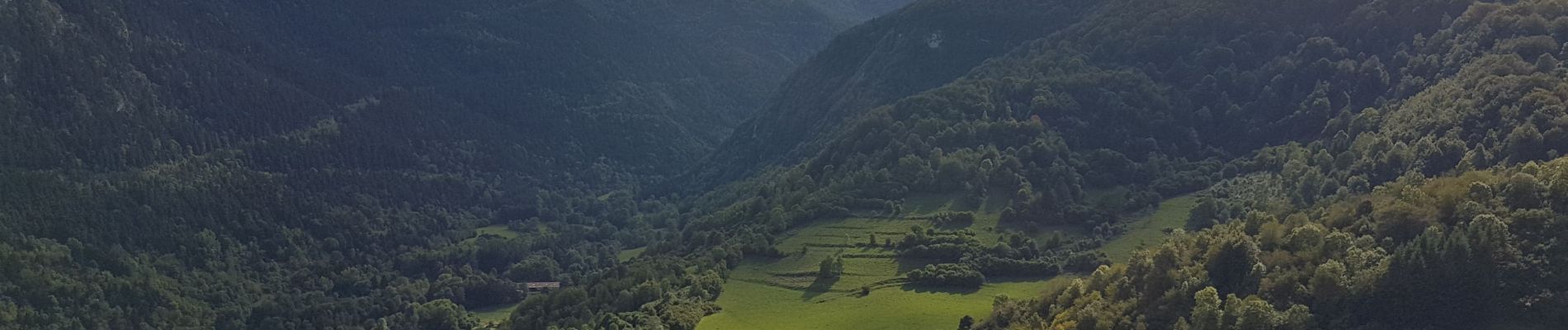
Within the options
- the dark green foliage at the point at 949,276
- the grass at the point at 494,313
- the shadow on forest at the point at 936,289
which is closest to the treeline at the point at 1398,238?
the shadow on forest at the point at 936,289

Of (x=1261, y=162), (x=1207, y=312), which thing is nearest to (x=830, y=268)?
(x=1261, y=162)

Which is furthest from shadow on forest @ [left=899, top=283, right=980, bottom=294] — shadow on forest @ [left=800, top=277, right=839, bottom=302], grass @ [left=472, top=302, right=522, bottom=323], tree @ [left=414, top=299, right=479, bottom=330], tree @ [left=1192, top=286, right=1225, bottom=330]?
grass @ [left=472, top=302, right=522, bottom=323]

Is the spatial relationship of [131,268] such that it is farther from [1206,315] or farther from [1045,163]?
[1206,315]

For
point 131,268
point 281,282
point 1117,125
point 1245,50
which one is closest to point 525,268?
point 281,282

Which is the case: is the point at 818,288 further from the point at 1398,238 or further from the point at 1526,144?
the point at 1526,144

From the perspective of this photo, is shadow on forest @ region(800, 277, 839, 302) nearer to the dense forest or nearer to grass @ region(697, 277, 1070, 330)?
grass @ region(697, 277, 1070, 330)

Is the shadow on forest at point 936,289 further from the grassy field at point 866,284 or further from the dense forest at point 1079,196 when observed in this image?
the dense forest at point 1079,196
